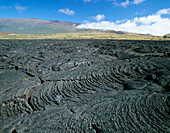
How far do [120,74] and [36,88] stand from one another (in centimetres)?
350

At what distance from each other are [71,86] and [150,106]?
8.83 ft

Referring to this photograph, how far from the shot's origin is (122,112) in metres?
2.86

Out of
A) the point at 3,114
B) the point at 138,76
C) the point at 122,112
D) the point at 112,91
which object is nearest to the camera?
the point at 122,112

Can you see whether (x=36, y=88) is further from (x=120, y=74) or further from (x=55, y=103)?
(x=120, y=74)

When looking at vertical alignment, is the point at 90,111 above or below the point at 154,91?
below

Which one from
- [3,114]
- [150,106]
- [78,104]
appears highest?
[150,106]

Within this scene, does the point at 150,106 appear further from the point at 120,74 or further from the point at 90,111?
the point at 120,74

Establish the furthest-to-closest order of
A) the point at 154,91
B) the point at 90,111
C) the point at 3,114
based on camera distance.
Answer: the point at 154,91
the point at 3,114
the point at 90,111

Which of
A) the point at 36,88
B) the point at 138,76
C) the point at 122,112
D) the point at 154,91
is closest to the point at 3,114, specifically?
the point at 36,88

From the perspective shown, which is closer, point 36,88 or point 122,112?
point 122,112

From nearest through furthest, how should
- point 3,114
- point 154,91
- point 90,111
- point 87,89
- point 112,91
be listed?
point 90,111 < point 3,114 < point 154,91 < point 112,91 < point 87,89

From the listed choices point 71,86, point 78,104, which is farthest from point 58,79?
point 78,104

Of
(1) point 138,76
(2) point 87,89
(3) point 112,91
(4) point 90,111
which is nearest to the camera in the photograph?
(4) point 90,111

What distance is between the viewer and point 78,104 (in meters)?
3.46
